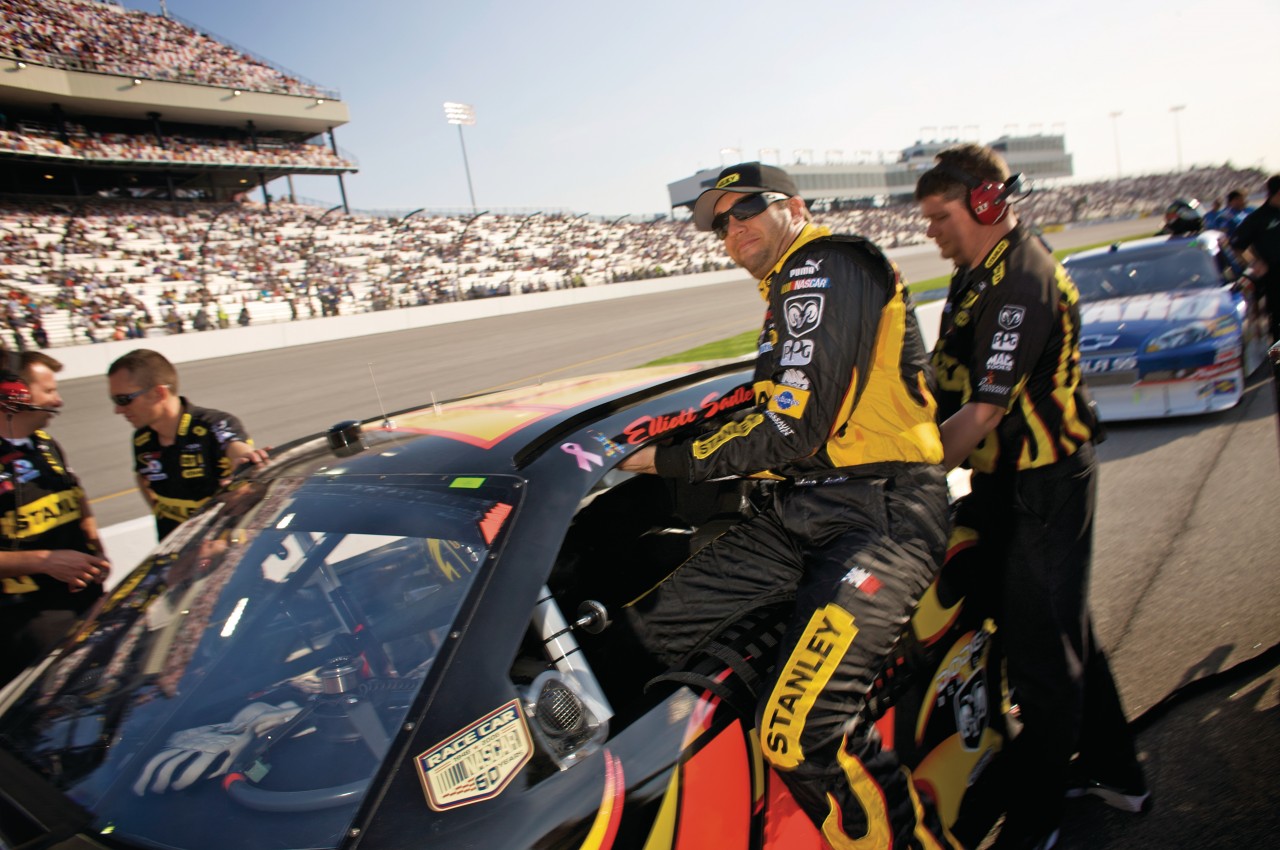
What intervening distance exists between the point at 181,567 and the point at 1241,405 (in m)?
8.13

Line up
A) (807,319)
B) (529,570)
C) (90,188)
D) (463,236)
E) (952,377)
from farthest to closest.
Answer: (463,236) → (90,188) → (952,377) → (807,319) → (529,570)

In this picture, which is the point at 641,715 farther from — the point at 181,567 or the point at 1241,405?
the point at 1241,405

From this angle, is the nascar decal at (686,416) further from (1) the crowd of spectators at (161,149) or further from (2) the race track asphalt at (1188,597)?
(1) the crowd of spectators at (161,149)

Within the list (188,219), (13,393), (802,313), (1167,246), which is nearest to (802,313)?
(802,313)

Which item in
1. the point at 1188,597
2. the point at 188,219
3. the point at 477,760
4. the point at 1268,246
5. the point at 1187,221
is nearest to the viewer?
the point at 477,760

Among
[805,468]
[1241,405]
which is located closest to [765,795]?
[805,468]

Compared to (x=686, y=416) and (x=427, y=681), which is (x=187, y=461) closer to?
(x=686, y=416)

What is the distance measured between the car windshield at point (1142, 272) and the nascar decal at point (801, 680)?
7.32 meters

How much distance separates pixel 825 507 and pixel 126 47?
4949cm

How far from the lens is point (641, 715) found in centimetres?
166

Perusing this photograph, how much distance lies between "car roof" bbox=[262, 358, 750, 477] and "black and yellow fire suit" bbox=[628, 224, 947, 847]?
0.31 meters

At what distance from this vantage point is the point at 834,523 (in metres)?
2.00

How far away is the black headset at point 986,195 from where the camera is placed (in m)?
2.42

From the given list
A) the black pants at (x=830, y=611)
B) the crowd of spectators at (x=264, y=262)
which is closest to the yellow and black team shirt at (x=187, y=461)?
the black pants at (x=830, y=611)
